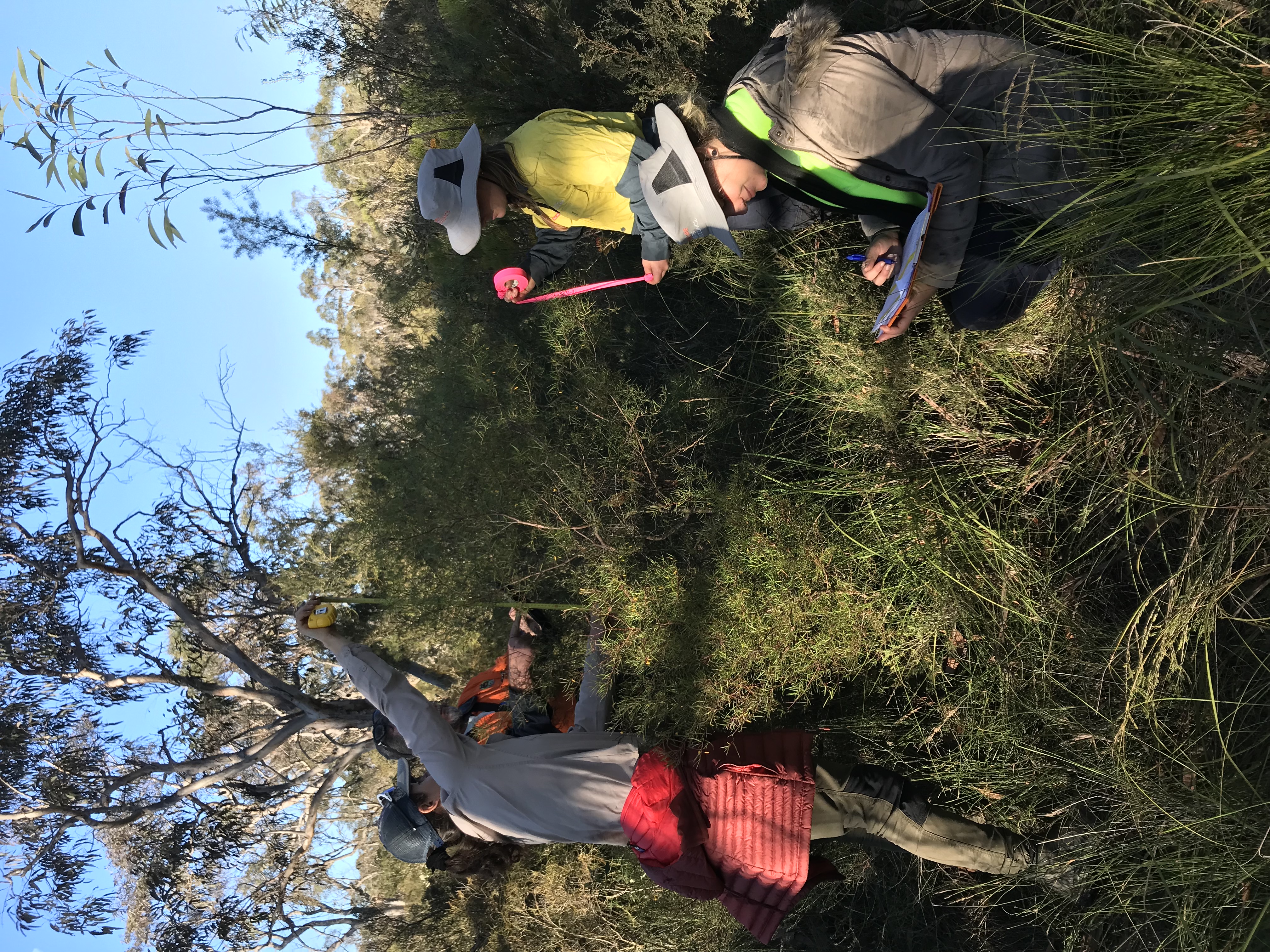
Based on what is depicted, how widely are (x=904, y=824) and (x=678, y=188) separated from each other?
102 inches

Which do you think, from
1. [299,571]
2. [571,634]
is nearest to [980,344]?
[571,634]

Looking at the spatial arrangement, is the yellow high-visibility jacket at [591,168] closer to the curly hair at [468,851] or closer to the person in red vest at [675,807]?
the person in red vest at [675,807]

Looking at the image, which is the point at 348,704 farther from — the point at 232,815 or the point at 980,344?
the point at 980,344

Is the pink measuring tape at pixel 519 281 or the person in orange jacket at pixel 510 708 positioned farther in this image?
the person in orange jacket at pixel 510 708

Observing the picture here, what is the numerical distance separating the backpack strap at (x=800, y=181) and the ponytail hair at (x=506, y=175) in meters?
0.74

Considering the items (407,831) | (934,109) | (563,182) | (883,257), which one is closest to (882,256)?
(883,257)

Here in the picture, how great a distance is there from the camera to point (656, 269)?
2604 mm

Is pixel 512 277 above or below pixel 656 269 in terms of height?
above

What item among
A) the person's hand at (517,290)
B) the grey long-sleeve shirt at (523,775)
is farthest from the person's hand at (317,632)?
the person's hand at (517,290)

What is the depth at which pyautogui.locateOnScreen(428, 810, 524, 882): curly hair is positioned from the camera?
10.0ft

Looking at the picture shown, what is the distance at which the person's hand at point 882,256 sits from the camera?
233 centimetres

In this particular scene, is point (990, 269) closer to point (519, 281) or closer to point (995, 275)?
point (995, 275)

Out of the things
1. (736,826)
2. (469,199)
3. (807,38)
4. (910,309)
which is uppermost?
(469,199)

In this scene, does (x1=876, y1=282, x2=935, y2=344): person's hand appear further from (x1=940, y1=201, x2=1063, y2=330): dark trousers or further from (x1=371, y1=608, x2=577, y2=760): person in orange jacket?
(x1=371, y1=608, x2=577, y2=760): person in orange jacket
